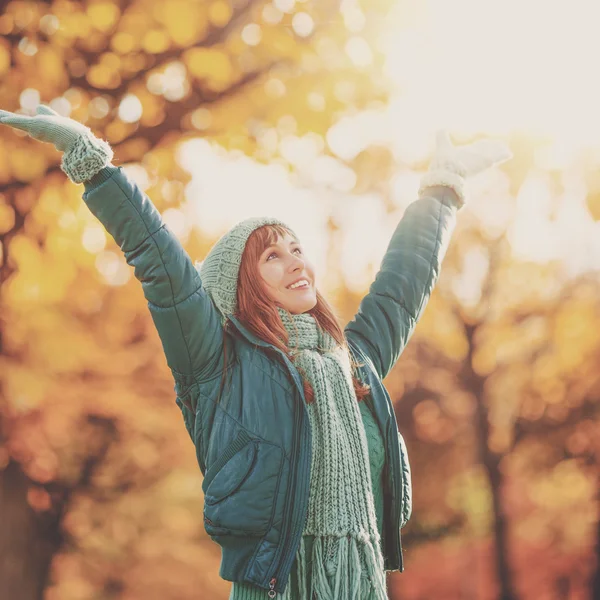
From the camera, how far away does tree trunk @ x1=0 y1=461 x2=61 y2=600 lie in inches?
208

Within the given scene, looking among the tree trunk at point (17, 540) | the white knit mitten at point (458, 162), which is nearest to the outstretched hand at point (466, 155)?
the white knit mitten at point (458, 162)

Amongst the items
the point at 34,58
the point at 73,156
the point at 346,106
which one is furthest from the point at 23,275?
the point at 73,156

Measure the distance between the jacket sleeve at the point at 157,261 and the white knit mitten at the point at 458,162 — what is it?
1199mm

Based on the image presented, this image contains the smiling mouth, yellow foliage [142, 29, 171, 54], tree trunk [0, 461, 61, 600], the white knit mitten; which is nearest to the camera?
the smiling mouth

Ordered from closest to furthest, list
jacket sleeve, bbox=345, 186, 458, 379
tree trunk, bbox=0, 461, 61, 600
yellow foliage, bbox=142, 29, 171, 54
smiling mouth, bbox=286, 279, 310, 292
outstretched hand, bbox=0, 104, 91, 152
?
outstretched hand, bbox=0, 104, 91, 152 → smiling mouth, bbox=286, 279, 310, 292 → jacket sleeve, bbox=345, 186, 458, 379 → yellow foliage, bbox=142, 29, 171, 54 → tree trunk, bbox=0, 461, 61, 600

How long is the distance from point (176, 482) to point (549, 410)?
4756 millimetres

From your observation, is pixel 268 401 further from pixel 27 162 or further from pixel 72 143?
pixel 27 162

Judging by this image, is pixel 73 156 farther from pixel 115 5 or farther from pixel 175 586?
pixel 175 586

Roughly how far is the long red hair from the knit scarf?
0.20 ft

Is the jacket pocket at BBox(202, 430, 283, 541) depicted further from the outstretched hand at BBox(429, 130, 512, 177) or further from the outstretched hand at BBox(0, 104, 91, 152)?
the outstretched hand at BBox(429, 130, 512, 177)

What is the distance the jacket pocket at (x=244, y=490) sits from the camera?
187cm

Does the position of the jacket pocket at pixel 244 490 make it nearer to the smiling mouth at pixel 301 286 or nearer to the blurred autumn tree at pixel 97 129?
the smiling mouth at pixel 301 286

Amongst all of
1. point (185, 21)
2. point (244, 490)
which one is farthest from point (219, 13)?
point (244, 490)

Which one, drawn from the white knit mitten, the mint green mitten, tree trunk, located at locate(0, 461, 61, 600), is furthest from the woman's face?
tree trunk, located at locate(0, 461, 61, 600)
